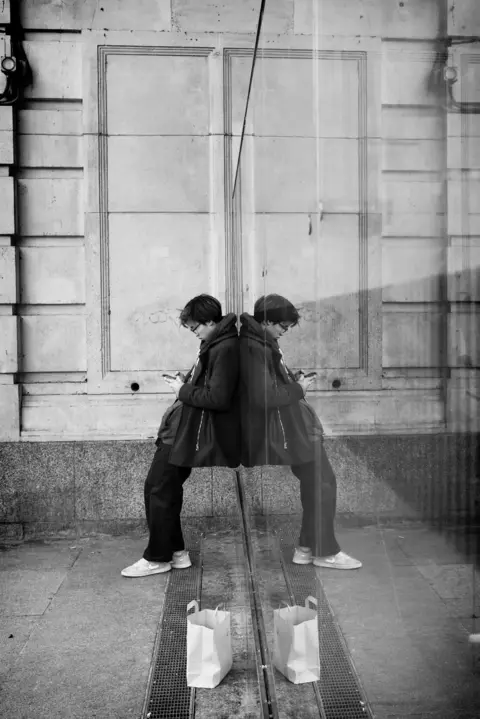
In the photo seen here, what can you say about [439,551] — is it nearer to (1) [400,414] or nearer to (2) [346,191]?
(1) [400,414]

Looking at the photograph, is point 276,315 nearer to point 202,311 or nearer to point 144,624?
point 202,311

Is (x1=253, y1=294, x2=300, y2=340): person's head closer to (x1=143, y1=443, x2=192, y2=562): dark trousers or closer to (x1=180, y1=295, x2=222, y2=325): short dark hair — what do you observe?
(x1=180, y1=295, x2=222, y2=325): short dark hair

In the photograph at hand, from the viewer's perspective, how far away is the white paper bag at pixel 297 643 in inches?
65.3

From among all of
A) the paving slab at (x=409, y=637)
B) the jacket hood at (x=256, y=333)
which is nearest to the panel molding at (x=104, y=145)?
the jacket hood at (x=256, y=333)

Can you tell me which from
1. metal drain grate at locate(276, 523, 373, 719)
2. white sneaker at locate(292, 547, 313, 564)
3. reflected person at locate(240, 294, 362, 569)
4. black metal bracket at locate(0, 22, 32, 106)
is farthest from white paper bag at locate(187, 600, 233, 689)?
black metal bracket at locate(0, 22, 32, 106)

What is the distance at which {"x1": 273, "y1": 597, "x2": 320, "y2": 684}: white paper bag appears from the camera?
1659 mm

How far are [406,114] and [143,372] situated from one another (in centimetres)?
519

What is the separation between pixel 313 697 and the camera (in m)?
1.65

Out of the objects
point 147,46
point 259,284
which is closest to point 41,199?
point 147,46

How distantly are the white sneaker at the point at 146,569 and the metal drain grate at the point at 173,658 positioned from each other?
0.07 metres

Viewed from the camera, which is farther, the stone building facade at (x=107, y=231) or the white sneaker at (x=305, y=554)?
the stone building facade at (x=107, y=231)

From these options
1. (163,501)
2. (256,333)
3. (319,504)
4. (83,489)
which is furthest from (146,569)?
(319,504)

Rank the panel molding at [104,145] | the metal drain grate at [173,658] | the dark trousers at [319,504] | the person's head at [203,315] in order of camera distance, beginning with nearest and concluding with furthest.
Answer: the dark trousers at [319,504], the metal drain grate at [173,658], the person's head at [203,315], the panel molding at [104,145]

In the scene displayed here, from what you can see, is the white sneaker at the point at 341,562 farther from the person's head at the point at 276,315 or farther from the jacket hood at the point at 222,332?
the jacket hood at the point at 222,332
